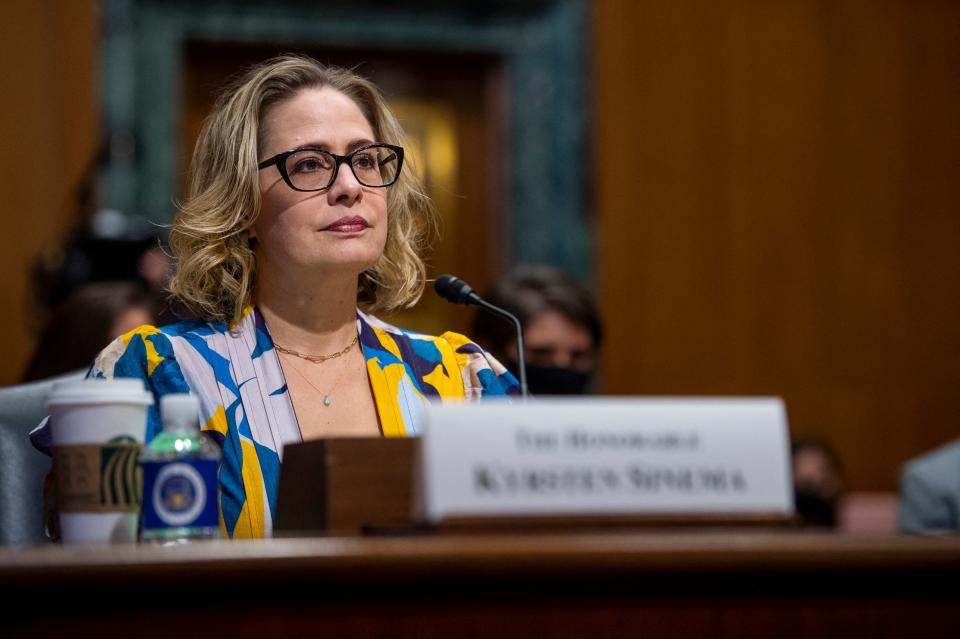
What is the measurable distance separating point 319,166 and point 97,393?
843 millimetres

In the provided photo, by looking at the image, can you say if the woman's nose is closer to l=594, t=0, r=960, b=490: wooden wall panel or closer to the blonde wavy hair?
the blonde wavy hair

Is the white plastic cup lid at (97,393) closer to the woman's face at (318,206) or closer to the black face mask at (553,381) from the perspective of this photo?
the woman's face at (318,206)

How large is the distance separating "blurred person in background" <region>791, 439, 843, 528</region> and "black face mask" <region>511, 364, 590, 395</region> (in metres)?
1.64

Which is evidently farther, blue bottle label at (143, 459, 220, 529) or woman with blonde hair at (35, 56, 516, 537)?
woman with blonde hair at (35, 56, 516, 537)

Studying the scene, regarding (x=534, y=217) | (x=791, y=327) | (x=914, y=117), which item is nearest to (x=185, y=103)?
(x=534, y=217)


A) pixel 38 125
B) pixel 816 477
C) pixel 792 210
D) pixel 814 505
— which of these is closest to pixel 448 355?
pixel 814 505

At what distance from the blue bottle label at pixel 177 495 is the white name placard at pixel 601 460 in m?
0.28

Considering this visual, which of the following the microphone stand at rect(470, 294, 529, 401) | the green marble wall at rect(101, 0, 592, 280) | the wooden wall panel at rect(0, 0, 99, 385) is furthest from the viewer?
the green marble wall at rect(101, 0, 592, 280)

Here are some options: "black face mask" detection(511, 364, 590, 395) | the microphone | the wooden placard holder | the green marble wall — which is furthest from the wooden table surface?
the green marble wall

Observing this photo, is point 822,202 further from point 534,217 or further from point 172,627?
point 172,627

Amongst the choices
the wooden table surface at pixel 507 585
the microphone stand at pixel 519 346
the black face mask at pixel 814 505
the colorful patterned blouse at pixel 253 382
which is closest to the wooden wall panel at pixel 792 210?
the black face mask at pixel 814 505

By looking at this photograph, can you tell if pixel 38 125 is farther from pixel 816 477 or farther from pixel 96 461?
pixel 96 461

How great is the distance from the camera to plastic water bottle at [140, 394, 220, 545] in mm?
1240

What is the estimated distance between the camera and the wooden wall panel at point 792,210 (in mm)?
5590
